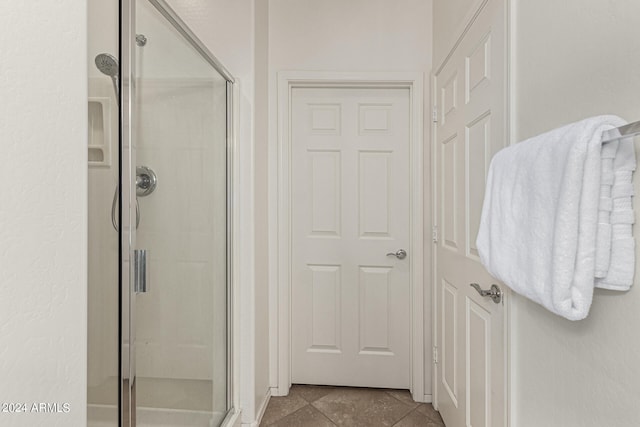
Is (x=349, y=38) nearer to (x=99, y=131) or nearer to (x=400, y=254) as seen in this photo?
(x=400, y=254)

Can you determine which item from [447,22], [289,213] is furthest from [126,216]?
[447,22]

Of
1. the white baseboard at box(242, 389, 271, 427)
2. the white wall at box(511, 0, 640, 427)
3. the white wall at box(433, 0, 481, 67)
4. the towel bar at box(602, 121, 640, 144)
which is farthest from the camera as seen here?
the white baseboard at box(242, 389, 271, 427)

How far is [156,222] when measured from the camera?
3.73 ft

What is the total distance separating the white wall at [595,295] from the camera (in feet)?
2.15

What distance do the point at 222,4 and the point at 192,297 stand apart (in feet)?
4.62

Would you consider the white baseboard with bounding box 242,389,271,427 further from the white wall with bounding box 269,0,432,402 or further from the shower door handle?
the shower door handle

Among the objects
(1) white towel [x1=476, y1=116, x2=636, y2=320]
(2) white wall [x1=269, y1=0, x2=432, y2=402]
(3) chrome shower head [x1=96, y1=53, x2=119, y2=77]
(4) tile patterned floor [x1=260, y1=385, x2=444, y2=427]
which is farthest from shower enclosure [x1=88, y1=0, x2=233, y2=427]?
(1) white towel [x1=476, y1=116, x2=636, y2=320]

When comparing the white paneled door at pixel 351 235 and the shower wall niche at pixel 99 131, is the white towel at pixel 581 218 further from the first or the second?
the white paneled door at pixel 351 235

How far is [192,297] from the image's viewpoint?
139 cm

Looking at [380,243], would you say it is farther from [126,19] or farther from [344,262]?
[126,19]

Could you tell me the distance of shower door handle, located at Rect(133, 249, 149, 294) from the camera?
0.99m

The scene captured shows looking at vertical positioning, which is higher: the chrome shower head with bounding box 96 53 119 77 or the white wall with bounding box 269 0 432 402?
the white wall with bounding box 269 0 432 402

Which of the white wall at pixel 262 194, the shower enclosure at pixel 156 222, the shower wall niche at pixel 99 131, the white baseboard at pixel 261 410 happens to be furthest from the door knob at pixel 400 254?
the shower wall niche at pixel 99 131
